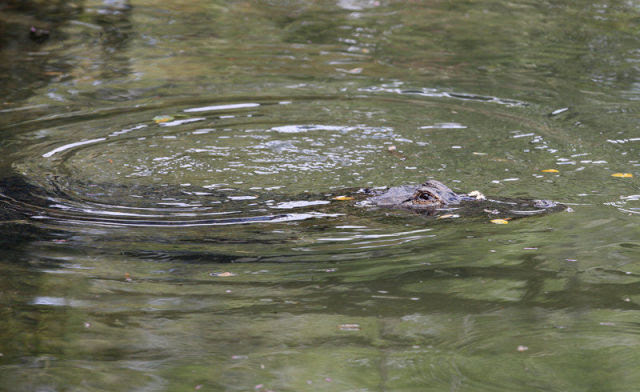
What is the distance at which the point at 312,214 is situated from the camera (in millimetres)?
6379

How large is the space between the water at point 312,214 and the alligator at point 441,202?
0.49ft

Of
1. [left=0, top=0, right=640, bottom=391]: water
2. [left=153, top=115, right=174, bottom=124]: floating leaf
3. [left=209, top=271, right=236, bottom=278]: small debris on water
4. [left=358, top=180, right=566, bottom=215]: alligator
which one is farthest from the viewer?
[left=153, top=115, right=174, bottom=124]: floating leaf

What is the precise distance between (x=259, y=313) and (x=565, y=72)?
8770mm

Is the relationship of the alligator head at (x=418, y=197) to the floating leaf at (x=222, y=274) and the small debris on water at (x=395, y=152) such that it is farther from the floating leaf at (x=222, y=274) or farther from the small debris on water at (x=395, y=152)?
the floating leaf at (x=222, y=274)

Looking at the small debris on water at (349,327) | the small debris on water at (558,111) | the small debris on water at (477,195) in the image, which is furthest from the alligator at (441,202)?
the small debris on water at (558,111)

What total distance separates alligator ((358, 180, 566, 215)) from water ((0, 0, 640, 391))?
0.49 ft

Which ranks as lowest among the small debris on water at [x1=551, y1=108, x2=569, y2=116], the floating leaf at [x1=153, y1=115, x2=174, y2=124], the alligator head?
the floating leaf at [x1=153, y1=115, x2=174, y2=124]

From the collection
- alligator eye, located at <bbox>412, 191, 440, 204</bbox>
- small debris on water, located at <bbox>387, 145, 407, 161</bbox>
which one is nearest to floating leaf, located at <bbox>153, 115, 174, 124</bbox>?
small debris on water, located at <bbox>387, 145, 407, 161</bbox>

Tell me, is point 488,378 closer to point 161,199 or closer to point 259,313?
point 259,313

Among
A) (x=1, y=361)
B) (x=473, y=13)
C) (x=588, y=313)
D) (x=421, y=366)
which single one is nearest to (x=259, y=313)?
(x=421, y=366)

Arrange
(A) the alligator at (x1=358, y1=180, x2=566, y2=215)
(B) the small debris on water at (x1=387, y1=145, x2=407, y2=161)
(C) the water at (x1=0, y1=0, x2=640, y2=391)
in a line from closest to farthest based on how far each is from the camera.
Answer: (C) the water at (x1=0, y1=0, x2=640, y2=391)
(A) the alligator at (x1=358, y1=180, x2=566, y2=215)
(B) the small debris on water at (x1=387, y1=145, x2=407, y2=161)

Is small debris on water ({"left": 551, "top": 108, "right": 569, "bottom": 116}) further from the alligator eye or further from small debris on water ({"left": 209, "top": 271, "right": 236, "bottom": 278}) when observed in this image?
small debris on water ({"left": 209, "top": 271, "right": 236, "bottom": 278})

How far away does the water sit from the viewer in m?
3.83

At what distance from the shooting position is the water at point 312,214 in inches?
151
